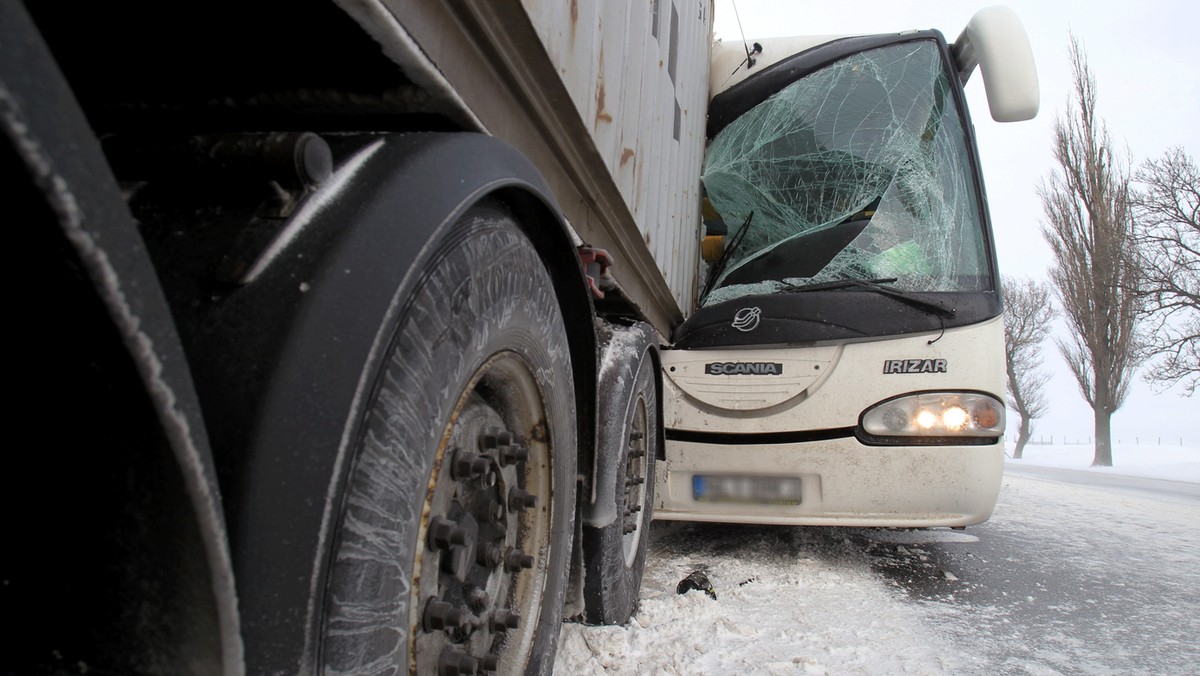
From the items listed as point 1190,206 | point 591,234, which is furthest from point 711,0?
point 1190,206

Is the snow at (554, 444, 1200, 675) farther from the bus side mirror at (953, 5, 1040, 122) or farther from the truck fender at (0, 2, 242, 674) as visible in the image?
the bus side mirror at (953, 5, 1040, 122)

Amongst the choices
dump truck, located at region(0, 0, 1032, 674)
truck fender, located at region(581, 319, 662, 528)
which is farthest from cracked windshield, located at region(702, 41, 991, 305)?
dump truck, located at region(0, 0, 1032, 674)

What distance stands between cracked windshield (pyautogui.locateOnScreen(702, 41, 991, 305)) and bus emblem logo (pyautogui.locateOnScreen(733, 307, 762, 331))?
0.24m

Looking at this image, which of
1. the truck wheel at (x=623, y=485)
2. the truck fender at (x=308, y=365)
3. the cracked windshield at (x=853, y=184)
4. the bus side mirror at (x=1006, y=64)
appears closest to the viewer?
the truck fender at (x=308, y=365)

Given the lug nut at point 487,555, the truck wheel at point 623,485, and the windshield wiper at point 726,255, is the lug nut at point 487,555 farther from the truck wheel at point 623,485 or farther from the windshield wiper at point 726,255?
the windshield wiper at point 726,255

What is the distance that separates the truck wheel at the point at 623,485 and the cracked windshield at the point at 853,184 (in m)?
1.32

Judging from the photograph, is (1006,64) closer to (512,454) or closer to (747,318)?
(747,318)

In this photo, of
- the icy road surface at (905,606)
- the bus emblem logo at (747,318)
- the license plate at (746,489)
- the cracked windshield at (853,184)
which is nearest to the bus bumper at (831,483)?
the license plate at (746,489)

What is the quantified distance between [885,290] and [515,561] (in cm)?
252

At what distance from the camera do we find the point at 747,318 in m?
3.39

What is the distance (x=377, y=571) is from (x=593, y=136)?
1.14 m

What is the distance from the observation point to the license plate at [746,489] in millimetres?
3354

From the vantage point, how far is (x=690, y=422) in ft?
11.4

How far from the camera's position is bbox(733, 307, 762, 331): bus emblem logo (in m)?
3.37
